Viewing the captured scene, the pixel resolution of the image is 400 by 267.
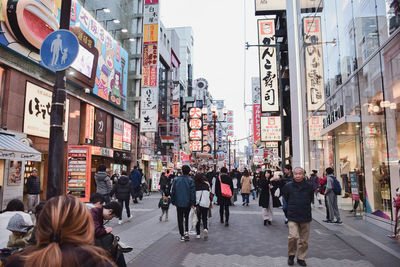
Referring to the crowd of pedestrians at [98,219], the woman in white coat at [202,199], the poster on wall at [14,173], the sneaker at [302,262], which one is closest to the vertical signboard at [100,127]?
the poster on wall at [14,173]

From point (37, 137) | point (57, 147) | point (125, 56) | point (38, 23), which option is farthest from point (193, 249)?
point (125, 56)

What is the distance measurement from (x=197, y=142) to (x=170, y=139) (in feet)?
12.8

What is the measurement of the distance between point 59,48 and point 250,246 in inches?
232

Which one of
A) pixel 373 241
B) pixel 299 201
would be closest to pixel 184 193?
pixel 299 201

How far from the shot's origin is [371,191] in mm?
11469

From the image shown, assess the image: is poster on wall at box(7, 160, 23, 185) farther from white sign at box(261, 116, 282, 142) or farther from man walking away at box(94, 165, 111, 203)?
white sign at box(261, 116, 282, 142)

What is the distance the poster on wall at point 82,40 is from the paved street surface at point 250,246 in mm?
9961

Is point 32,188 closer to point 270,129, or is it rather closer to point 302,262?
point 302,262

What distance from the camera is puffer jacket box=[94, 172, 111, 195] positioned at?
10.2m

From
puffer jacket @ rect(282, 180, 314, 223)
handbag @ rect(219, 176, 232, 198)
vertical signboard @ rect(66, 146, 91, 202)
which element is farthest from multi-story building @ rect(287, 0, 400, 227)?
vertical signboard @ rect(66, 146, 91, 202)

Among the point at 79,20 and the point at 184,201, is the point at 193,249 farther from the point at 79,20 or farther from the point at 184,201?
the point at 79,20

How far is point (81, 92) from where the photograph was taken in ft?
69.2

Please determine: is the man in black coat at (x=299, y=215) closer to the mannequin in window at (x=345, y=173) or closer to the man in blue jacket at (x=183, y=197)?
the man in blue jacket at (x=183, y=197)

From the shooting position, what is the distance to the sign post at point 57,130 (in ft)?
16.4
